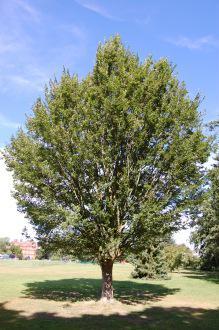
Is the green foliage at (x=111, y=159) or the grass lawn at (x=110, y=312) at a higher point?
the green foliage at (x=111, y=159)

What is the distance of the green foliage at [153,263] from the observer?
133 feet

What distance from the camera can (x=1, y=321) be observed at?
15727mm

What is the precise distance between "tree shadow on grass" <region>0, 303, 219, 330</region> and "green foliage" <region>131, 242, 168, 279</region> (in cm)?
2131

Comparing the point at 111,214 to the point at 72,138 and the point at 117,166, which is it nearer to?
the point at 117,166

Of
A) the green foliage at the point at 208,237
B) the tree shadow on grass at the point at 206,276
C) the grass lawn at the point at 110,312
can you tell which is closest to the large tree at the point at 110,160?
the grass lawn at the point at 110,312

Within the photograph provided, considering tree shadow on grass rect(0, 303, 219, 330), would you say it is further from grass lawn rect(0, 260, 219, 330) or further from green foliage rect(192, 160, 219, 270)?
green foliage rect(192, 160, 219, 270)

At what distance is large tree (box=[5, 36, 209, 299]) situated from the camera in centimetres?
1994

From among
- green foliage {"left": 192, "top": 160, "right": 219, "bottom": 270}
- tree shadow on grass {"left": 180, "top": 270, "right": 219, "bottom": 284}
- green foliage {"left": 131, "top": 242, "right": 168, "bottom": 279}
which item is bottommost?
tree shadow on grass {"left": 180, "top": 270, "right": 219, "bottom": 284}

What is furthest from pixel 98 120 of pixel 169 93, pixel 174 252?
pixel 174 252

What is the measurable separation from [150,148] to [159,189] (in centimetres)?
247

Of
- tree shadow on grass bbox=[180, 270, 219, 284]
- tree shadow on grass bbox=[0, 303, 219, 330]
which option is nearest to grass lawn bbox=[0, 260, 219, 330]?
tree shadow on grass bbox=[0, 303, 219, 330]

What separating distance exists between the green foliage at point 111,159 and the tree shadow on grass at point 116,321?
381 centimetres

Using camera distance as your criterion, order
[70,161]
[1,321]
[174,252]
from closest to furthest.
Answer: [1,321], [70,161], [174,252]

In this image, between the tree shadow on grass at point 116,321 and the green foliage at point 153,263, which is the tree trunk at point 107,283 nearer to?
the tree shadow on grass at point 116,321
